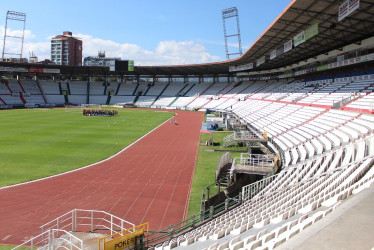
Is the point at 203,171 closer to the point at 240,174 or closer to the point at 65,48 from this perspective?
the point at 240,174

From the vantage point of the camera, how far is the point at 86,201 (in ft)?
46.8

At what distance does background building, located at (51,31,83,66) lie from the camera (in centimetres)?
15988

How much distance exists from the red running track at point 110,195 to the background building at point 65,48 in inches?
6107

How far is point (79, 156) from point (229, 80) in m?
59.3

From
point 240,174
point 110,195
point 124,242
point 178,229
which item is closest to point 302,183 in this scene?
point 178,229

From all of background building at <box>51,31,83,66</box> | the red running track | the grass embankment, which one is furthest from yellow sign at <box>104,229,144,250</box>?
background building at <box>51,31,83,66</box>

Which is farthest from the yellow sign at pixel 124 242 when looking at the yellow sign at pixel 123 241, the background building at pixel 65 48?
the background building at pixel 65 48

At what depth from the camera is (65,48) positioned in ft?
531

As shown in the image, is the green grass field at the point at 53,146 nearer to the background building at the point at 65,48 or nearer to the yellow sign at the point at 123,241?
the yellow sign at the point at 123,241

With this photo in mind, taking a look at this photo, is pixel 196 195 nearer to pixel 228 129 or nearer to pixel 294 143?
pixel 294 143

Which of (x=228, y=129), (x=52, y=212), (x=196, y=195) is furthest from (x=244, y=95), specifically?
(x=52, y=212)

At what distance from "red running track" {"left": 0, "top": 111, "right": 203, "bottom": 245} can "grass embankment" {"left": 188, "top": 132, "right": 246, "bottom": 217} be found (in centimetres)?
37

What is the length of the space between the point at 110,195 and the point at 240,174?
23.4 ft

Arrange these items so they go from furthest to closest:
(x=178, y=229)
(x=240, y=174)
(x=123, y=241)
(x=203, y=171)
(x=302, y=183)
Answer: (x=203, y=171) < (x=240, y=174) < (x=302, y=183) < (x=178, y=229) < (x=123, y=241)
